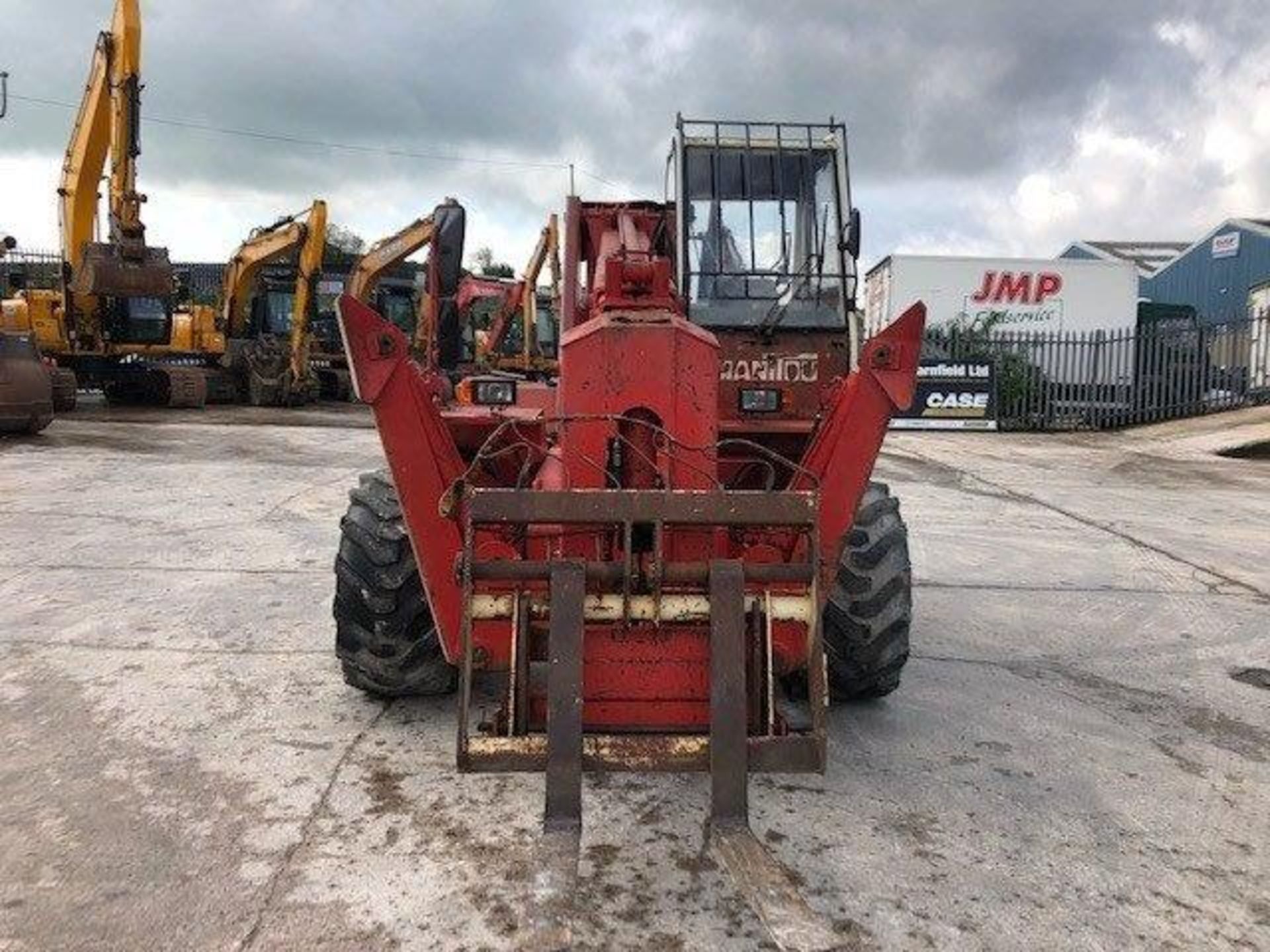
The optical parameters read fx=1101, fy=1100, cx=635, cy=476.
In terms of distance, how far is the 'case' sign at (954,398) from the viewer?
20.4 m

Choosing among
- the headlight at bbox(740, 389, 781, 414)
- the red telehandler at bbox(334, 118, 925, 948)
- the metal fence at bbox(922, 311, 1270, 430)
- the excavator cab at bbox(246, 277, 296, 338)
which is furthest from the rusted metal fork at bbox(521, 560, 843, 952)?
the excavator cab at bbox(246, 277, 296, 338)

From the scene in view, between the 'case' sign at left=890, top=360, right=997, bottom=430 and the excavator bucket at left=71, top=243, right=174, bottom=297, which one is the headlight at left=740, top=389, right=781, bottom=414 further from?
the excavator bucket at left=71, top=243, right=174, bottom=297

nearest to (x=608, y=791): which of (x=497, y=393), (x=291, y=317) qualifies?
(x=497, y=393)

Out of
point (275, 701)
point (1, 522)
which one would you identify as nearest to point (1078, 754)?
point (275, 701)

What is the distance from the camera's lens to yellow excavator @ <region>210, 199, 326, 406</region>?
71.2ft

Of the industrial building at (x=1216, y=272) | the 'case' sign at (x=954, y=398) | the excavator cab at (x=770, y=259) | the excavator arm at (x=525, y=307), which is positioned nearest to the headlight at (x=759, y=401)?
the excavator cab at (x=770, y=259)

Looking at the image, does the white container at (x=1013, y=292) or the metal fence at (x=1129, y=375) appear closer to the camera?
the metal fence at (x=1129, y=375)

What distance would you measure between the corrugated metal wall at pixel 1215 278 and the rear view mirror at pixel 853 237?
95.7ft

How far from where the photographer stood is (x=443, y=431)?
379 centimetres

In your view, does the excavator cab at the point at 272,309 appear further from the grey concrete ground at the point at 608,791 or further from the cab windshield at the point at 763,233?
the cab windshield at the point at 763,233

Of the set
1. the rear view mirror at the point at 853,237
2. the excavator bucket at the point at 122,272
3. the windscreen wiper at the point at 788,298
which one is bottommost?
the windscreen wiper at the point at 788,298

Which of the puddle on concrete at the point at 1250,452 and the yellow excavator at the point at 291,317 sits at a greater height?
the yellow excavator at the point at 291,317

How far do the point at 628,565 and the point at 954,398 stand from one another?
18.4 meters

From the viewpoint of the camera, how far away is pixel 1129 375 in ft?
70.9
